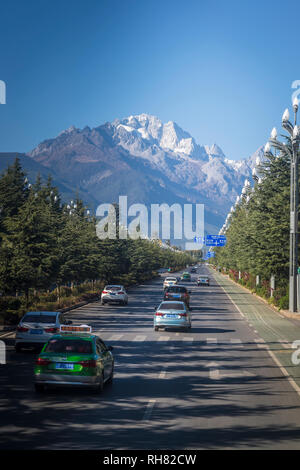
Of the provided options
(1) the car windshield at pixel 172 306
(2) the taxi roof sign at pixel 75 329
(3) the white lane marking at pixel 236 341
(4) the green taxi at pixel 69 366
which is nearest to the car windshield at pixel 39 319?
(2) the taxi roof sign at pixel 75 329

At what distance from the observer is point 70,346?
551 inches

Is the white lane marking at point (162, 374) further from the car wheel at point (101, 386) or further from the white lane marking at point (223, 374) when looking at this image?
the car wheel at point (101, 386)

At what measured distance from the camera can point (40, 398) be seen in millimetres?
13312

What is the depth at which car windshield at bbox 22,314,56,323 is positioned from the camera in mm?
21094

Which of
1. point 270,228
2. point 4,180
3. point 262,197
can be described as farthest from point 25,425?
point 4,180

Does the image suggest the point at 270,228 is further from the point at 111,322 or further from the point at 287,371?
the point at 287,371

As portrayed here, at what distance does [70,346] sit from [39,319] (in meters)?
7.51

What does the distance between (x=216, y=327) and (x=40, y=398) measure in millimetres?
19285

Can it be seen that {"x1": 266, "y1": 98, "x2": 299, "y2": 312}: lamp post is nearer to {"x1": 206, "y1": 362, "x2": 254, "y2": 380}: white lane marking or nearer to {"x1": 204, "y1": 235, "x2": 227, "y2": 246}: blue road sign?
{"x1": 206, "y1": 362, "x2": 254, "y2": 380}: white lane marking

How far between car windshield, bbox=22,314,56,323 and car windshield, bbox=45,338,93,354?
705cm

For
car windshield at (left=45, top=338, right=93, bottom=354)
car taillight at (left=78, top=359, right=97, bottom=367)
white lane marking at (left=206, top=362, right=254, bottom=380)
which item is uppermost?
car windshield at (left=45, top=338, right=93, bottom=354)

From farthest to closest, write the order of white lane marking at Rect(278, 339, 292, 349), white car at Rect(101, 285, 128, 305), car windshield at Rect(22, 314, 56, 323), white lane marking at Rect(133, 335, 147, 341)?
white car at Rect(101, 285, 128, 305) → white lane marking at Rect(133, 335, 147, 341) → white lane marking at Rect(278, 339, 292, 349) → car windshield at Rect(22, 314, 56, 323)

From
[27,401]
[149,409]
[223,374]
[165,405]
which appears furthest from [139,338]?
[149,409]

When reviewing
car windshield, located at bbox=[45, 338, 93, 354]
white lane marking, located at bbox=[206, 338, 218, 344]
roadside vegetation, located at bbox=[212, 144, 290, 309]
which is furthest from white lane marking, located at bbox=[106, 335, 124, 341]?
roadside vegetation, located at bbox=[212, 144, 290, 309]
